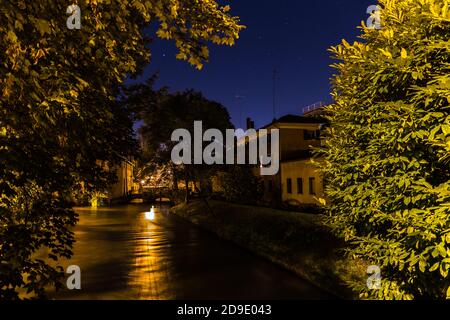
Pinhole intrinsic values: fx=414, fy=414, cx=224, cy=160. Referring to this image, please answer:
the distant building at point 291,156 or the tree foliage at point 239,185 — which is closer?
the distant building at point 291,156

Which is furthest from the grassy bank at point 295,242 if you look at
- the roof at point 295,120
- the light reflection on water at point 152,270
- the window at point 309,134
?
the window at point 309,134

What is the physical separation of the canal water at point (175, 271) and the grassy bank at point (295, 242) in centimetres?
44

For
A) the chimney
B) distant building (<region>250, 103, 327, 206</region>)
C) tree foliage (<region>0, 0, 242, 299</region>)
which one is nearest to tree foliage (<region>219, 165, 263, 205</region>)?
distant building (<region>250, 103, 327, 206</region>)

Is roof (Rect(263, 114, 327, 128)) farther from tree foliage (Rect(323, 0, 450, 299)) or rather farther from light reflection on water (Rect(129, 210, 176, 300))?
tree foliage (Rect(323, 0, 450, 299))

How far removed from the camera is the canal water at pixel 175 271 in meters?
10.1

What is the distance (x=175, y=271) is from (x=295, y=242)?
15.0 feet

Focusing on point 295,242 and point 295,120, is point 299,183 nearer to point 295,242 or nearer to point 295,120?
point 295,120

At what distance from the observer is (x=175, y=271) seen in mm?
12469

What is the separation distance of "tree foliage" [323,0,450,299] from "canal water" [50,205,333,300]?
4688mm

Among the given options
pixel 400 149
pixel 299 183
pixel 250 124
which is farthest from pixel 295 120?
pixel 400 149

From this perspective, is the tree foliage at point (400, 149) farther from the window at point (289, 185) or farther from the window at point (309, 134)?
the window at point (309, 134)

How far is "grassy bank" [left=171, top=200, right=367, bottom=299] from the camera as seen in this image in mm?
10797
